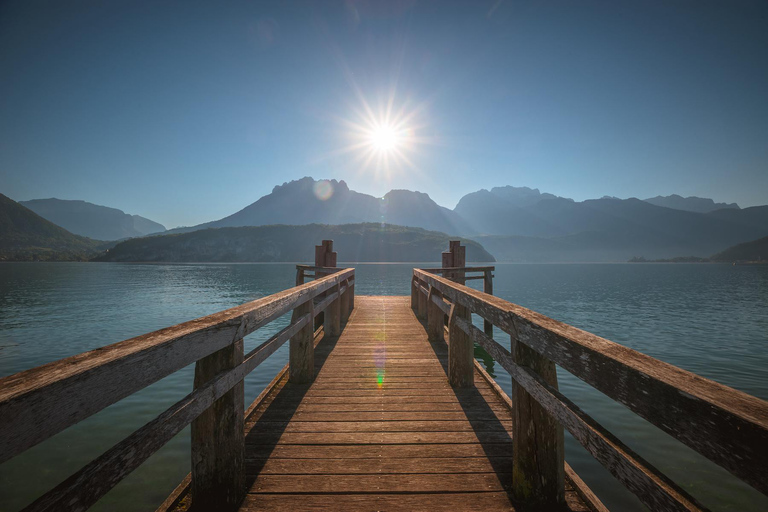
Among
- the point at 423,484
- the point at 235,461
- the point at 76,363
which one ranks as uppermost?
the point at 76,363

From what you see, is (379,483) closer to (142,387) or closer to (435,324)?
(142,387)

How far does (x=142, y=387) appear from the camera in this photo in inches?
52.1

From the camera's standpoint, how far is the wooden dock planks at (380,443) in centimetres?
247

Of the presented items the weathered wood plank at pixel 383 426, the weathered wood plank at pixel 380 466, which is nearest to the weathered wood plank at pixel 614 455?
the weathered wood plank at pixel 380 466

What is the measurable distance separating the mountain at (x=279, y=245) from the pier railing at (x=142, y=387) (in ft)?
511

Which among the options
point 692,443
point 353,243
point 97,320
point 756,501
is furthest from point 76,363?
point 353,243

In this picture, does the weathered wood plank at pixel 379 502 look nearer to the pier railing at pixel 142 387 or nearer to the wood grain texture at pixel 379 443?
the wood grain texture at pixel 379 443

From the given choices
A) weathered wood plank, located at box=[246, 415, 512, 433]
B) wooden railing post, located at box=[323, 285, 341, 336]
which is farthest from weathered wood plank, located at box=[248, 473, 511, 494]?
wooden railing post, located at box=[323, 285, 341, 336]

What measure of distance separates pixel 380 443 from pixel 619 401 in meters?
2.41

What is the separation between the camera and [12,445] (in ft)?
3.22

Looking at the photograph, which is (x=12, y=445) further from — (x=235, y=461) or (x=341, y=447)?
(x=341, y=447)

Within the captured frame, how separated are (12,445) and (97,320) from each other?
2698cm

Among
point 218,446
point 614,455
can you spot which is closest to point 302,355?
point 218,446

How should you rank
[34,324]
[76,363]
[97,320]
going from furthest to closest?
[97,320] → [34,324] → [76,363]
